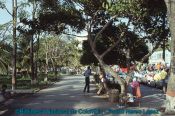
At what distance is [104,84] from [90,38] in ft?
18.0

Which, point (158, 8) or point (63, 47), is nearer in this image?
point (158, 8)

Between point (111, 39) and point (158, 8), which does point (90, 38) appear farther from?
point (158, 8)

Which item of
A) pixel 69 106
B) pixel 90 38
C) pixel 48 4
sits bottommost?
pixel 69 106

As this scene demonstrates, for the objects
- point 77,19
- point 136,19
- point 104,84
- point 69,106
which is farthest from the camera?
point 104,84

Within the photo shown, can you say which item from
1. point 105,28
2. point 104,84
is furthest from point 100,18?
point 104,84

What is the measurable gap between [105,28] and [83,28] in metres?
1.22

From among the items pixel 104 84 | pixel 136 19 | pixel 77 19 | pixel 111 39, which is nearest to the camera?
pixel 136 19

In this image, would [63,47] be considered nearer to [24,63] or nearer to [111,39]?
[24,63]

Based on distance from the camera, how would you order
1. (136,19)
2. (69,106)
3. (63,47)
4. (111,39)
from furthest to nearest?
(63,47) → (111,39) → (136,19) → (69,106)

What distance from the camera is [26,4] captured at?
3191 cm

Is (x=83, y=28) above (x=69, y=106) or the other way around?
above

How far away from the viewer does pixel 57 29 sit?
27469 mm

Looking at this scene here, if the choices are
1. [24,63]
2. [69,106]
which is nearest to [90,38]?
[69,106]

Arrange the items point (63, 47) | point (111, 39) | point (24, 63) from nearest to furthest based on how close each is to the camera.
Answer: point (111, 39) → point (24, 63) → point (63, 47)
